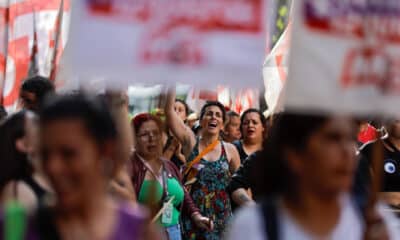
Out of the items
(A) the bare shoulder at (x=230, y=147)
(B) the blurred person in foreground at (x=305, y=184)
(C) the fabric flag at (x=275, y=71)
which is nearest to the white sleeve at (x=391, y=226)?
(B) the blurred person in foreground at (x=305, y=184)

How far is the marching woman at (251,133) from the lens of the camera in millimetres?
10391

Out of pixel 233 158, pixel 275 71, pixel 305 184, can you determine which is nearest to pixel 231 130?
pixel 275 71

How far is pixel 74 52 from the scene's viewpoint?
149 inches

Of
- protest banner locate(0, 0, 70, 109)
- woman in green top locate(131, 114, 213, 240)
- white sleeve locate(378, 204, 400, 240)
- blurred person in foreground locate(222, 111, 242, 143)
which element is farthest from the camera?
blurred person in foreground locate(222, 111, 242, 143)

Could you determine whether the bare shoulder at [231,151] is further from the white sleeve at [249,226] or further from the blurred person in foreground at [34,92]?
the white sleeve at [249,226]

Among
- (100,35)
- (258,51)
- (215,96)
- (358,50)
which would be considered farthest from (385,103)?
(215,96)

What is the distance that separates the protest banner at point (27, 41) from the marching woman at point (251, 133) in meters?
1.88

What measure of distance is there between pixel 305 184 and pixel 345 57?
472 mm

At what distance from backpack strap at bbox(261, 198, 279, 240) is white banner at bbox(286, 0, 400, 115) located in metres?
0.33

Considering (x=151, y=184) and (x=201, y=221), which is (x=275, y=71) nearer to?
(x=201, y=221)

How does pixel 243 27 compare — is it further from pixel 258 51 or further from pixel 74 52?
pixel 74 52

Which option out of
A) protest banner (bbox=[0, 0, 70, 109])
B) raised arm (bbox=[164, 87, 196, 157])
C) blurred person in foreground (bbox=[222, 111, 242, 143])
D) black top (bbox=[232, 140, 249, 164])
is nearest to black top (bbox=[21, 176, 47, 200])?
raised arm (bbox=[164, 87, 196, 157])

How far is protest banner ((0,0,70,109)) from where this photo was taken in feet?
36.4

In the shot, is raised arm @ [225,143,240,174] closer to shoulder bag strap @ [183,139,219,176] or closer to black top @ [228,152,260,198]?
shoulder bag strap @ [183,139,219,176]
